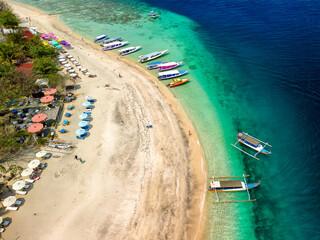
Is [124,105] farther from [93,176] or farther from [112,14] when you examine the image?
[112,14]

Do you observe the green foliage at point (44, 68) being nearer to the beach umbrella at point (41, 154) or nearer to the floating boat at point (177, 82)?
the beach umbrella at point (41, 154)

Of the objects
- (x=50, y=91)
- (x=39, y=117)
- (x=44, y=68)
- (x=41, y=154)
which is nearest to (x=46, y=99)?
(x=50, y=91)

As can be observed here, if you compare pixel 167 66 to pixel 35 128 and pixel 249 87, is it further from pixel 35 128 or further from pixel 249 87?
pixel 35 128

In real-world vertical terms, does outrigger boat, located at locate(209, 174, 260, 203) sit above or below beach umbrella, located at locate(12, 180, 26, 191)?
below

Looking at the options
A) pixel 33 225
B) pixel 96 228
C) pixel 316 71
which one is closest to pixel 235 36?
pixel 316 71

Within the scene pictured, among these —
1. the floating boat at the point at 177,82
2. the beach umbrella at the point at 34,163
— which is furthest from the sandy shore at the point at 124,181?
the floating boat at the point at 177,82

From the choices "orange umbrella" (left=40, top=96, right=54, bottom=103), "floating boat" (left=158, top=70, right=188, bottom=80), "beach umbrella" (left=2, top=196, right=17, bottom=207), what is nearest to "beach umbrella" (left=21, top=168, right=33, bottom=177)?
"beach umbrella" (left=2, top=196, right=17, bottom=207)

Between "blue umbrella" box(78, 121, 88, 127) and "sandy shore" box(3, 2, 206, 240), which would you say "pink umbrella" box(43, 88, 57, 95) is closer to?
"sandy shore" box(3, 2, 206, 240)
